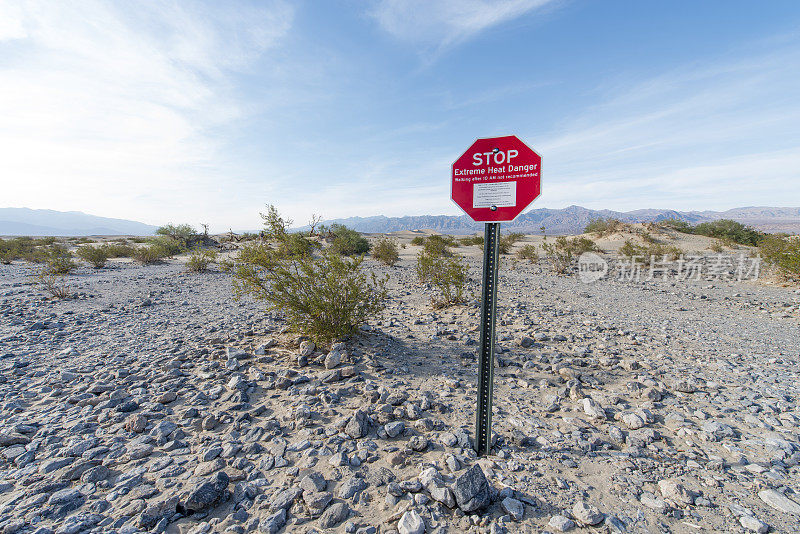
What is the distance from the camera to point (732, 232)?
35969 millimetres

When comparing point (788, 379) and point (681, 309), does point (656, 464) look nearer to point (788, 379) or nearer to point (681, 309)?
point (788, 379)

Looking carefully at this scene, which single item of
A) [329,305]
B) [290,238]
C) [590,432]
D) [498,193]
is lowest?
[590,432]

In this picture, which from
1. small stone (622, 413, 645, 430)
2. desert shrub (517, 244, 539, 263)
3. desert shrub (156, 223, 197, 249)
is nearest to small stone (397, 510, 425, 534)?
small stone (622, 413, 645, 430)

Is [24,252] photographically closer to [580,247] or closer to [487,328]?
[487,328]

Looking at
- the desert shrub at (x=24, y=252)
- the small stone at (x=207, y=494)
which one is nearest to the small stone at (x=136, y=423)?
the small stone at (x=207, y=494)

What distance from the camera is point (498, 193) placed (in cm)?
281

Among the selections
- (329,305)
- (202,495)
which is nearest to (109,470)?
(202,495)

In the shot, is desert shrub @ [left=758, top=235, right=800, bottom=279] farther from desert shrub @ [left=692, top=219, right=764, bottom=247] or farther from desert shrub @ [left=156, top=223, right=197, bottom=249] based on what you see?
desert shrub @ [left=156, top=223, right=197, bottom=249]

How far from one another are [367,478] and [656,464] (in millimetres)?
2765

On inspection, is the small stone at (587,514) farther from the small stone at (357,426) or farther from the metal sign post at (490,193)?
the small stone at (357,426)

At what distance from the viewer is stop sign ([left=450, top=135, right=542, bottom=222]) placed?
2.69m

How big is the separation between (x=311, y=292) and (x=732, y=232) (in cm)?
4892

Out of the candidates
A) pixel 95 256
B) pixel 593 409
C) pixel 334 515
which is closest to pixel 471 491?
pixel 334 515

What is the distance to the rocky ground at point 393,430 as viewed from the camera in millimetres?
2586
